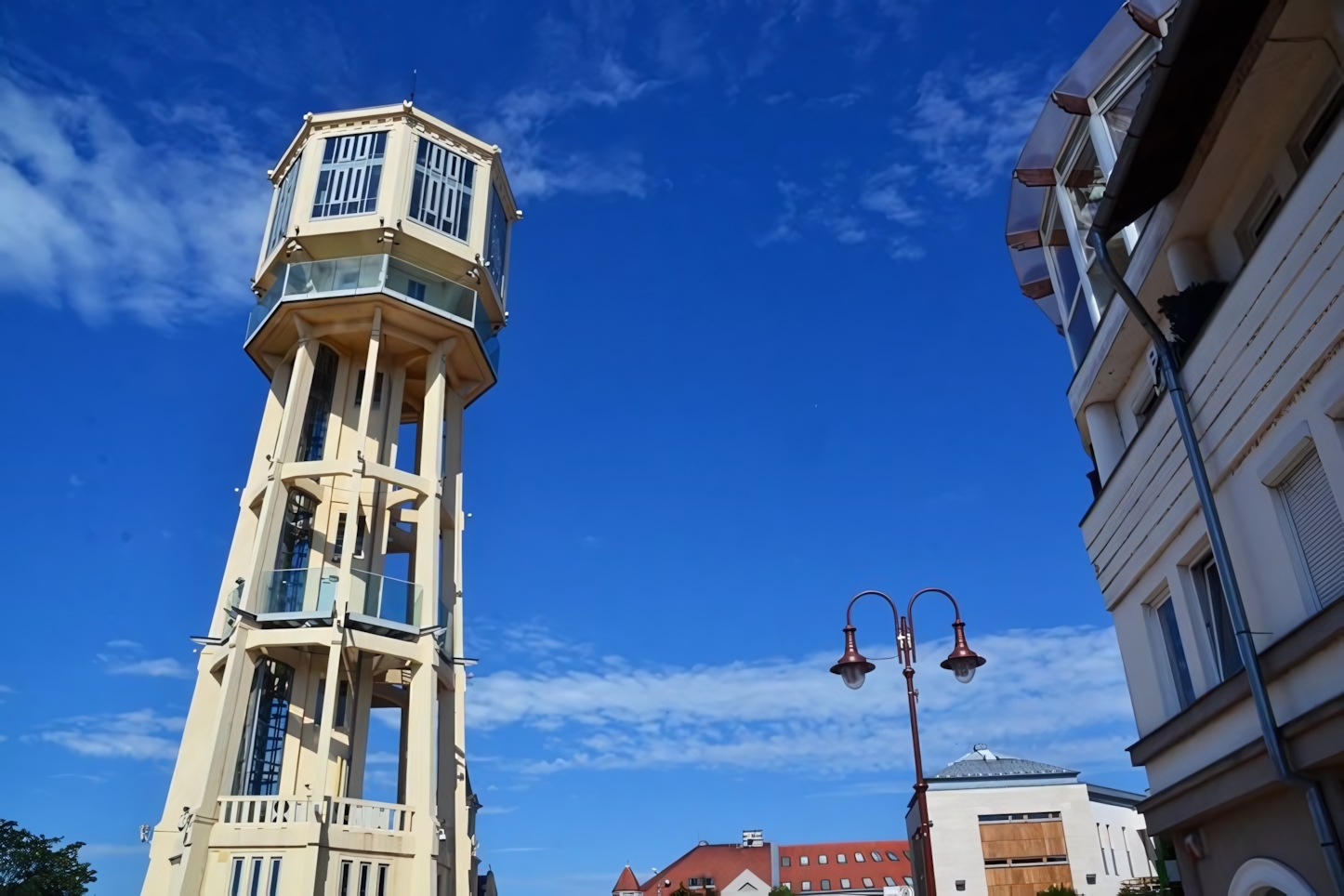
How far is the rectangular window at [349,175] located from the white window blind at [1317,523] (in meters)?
20.7

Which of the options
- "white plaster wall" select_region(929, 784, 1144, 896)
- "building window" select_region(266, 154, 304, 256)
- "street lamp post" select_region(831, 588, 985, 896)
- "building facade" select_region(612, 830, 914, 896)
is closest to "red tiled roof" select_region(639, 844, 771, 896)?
"building facade" select_region(612, 830, 914, 896)

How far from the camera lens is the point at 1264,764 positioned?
864 cm

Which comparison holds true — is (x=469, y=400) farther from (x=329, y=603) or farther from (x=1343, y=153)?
(x=1343, y=153)

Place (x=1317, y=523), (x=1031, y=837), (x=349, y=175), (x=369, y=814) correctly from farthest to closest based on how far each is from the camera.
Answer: (x=1031, y=837) → (x=349, y=175) → (x=369, y=814) → (x=1317, y=523)

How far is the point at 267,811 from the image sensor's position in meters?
18.8

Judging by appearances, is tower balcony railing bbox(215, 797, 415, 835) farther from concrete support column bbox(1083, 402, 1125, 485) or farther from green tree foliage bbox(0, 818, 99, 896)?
green tree foliage bbox(0, 818, 99, 896)

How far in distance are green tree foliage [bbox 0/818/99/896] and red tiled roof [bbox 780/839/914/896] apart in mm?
68742

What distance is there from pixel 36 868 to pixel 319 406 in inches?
1381

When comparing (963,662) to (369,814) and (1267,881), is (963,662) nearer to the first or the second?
(1267,881)

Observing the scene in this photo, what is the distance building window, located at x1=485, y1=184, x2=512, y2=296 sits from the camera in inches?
1038

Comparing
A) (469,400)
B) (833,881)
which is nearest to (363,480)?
(469,400)

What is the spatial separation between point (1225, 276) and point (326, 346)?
20.7 m

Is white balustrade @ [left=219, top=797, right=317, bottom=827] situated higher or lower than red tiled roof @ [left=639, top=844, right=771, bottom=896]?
lower

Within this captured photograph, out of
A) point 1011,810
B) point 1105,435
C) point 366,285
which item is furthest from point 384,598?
point 1011,810
